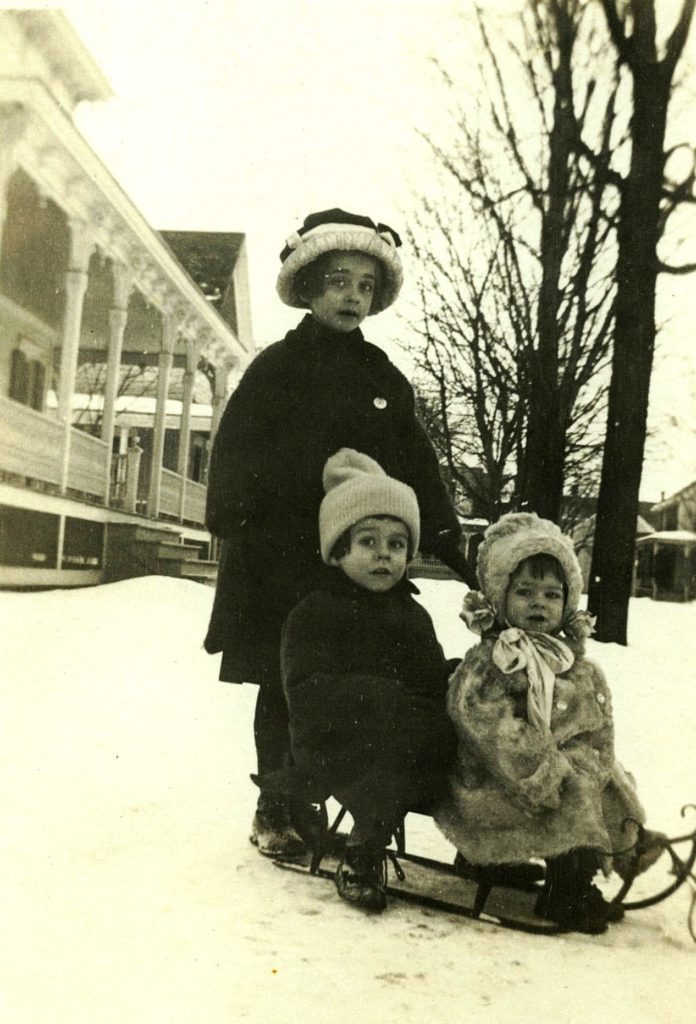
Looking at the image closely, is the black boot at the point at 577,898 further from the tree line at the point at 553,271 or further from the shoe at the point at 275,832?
the tree line at the point at 553,271

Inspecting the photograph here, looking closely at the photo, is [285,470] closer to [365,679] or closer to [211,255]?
[365,679]

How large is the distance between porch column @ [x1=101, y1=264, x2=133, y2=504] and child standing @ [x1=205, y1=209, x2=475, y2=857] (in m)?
1.32

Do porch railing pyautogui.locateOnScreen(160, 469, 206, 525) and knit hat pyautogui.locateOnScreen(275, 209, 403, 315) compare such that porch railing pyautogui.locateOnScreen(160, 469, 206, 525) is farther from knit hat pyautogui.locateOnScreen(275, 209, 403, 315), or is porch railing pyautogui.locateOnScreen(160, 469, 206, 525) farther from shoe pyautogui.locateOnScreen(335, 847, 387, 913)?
shoe pyautogui.locateOnScreen(335, 847, 387, 913)

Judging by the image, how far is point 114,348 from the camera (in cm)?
397

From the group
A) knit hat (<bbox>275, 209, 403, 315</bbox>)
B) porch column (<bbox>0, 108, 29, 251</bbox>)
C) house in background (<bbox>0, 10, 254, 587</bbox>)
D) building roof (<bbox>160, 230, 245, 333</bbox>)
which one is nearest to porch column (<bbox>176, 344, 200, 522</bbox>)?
house in background (<bbox>0, 10, 254, 587</bbox>)

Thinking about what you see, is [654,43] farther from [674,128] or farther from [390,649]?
[390,649]

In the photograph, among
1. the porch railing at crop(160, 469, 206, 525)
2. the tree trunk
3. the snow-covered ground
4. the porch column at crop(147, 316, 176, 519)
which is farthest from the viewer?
the porch column at crop(147, 316, 176, 519)

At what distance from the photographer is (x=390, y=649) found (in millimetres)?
2000

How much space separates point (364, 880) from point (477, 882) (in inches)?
11.5

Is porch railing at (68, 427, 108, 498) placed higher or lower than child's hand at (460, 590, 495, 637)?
higher

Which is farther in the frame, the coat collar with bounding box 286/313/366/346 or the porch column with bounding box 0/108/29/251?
the porch column with bounding box 0/108/29/251

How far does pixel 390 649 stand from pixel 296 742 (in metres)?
0.30

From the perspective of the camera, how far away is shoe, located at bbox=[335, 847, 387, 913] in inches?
71.7

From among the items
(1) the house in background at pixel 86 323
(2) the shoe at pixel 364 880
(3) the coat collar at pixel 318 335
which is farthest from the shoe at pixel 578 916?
(1) the house in background at pixel 86 323
